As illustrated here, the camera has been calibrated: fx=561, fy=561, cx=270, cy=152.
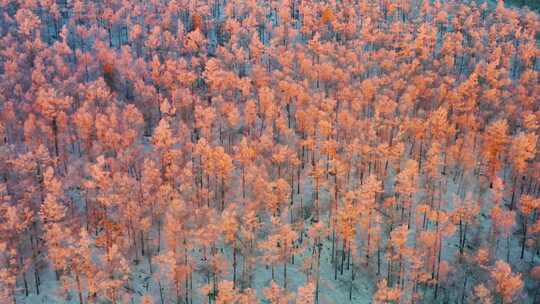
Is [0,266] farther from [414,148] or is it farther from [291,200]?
[414,148]

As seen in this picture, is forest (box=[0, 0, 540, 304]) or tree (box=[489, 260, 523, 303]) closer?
tree (box=[489, 260, 523, 303])

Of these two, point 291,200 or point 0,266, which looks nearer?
point 0,266

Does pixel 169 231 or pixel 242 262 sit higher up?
pixel 169 231

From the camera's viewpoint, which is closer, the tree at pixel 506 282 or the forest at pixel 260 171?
the tree at pixel 506 282

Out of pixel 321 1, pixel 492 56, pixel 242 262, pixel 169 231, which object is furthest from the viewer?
pixel 321 1

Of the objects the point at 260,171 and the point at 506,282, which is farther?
the point at 260,171

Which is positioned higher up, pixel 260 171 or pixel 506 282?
pixel 260 171

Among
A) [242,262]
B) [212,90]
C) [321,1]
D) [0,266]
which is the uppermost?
[321,1]

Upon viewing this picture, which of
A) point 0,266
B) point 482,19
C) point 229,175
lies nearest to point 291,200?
point 229,175
